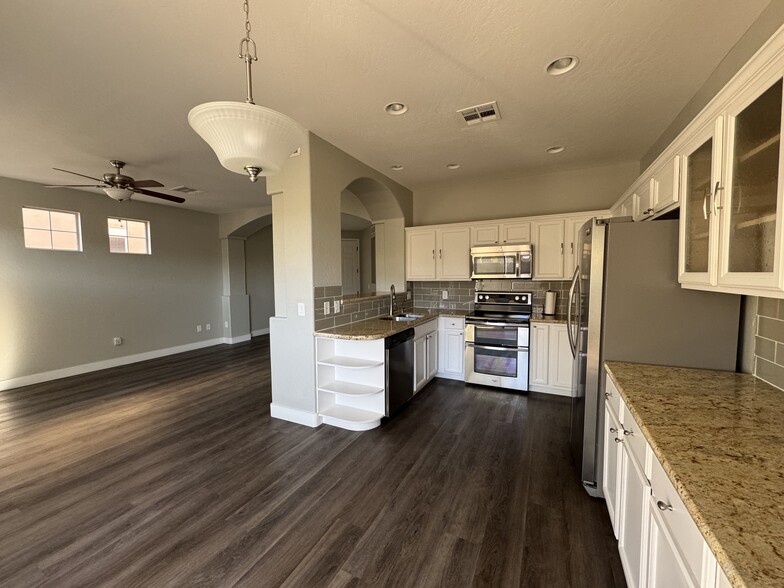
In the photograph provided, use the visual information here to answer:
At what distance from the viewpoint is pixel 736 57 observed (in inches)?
73.0

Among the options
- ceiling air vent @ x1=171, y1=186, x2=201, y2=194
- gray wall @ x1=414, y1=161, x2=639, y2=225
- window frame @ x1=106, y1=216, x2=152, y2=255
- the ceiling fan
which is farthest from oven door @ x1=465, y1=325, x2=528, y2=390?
window frame @ x1=106, y1=216, x2=152, y2=255

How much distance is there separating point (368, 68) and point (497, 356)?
3.28 metres

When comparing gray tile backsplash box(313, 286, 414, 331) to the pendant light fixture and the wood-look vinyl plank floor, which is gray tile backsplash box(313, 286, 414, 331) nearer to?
the wood-look vinyl plank floor

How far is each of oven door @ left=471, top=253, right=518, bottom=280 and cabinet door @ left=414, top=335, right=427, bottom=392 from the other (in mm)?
1189

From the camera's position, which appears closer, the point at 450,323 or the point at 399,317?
the point at 399,317

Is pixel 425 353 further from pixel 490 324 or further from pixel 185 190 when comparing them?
pixel 185 190

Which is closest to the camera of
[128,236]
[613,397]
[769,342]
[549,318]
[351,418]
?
[769,342]

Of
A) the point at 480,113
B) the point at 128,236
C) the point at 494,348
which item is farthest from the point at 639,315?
the point at 128,236

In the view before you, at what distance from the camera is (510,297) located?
4375 mm

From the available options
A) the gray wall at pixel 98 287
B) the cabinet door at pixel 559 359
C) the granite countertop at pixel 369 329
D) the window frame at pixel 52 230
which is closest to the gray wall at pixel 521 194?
the cabinet door at pixel 559 359

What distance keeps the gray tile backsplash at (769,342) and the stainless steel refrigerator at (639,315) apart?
0.34ft

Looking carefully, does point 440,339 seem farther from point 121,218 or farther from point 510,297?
point 121,218

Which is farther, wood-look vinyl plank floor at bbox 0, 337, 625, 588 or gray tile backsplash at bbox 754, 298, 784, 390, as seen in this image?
wood-look vinyl plank floor at bbox 0, 337, 625, 588

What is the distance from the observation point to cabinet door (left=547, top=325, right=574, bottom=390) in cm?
372
